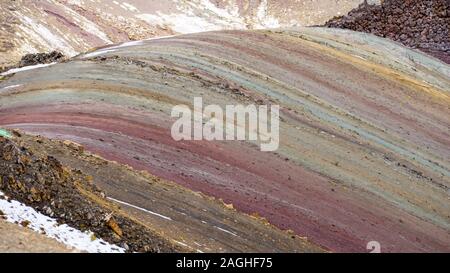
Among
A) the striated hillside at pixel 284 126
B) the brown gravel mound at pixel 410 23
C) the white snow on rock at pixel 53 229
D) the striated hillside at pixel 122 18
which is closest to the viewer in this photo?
the white snow on rock at pixel 53 229

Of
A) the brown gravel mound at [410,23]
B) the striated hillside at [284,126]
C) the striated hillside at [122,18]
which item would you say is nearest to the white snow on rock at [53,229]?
the striated hillside at [284,126]

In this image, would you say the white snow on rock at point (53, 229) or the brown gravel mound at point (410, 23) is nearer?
the white snow on rock at point (53, 229)

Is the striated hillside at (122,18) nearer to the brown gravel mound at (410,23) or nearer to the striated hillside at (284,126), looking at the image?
the striated hillside at (284,126)

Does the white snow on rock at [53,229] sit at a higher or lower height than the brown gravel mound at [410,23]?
lower

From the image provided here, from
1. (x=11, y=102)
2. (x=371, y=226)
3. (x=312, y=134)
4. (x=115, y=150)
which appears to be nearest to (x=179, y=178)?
(x=115, y=150)

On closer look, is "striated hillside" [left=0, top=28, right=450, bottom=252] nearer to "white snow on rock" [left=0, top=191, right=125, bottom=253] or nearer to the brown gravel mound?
"white snow on rock" [left=0, top=191, right=125, bottom=253]

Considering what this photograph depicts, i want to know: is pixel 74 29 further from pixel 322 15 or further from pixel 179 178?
pixel 179 178

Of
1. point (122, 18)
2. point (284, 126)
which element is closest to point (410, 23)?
Result: point (284, 126)

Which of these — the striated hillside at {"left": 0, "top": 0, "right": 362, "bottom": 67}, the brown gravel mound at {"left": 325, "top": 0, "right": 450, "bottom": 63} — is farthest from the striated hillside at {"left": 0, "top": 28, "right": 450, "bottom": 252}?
the striated hillside at {"left": 0, "top": 0, "right": 362, "bottom": 67}
